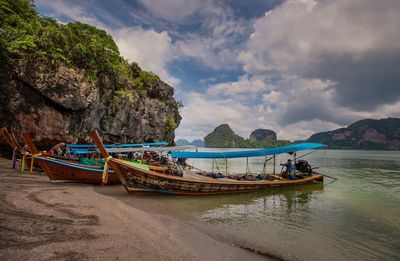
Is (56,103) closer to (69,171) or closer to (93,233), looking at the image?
(69,171)

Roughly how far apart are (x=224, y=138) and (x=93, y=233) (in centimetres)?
18250

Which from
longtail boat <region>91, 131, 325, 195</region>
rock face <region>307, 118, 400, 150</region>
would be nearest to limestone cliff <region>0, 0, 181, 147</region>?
longtail boat <region>91, 131, 325, 195</region>

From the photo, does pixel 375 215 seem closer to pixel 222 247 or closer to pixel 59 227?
pixel 222 247

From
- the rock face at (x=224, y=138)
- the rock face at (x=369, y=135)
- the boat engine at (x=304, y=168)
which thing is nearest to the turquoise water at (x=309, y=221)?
the boat engine at (x=304, y=168)

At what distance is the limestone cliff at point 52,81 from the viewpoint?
1630 cm

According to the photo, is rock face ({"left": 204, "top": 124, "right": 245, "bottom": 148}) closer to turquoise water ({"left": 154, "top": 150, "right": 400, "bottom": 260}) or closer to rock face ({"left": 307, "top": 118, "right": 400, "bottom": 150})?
rock face ({"left": 307, "top": 118, "right": 400, "bottom": 150})

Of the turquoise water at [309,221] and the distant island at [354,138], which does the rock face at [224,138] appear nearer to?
the distant island at [354,138]

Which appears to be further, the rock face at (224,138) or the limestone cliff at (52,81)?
the rock face at (224,138)

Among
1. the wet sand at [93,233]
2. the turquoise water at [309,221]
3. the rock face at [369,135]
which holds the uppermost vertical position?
the rock face at [369,135]

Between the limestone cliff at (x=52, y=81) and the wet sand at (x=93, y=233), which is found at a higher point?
the limestone cliff at (x=52, y=81)

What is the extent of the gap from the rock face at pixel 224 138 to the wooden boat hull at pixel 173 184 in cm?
16085

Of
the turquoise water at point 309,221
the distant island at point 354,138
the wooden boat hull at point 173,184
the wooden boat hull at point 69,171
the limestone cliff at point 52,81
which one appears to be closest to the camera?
the turquoise water at point 309,221

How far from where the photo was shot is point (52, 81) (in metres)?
17.2

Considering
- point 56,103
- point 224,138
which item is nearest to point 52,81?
point 56,103
